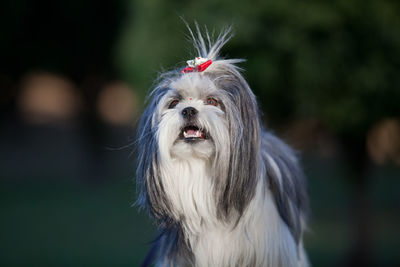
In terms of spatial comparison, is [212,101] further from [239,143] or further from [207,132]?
[239,143]

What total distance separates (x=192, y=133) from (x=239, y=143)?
0.32 m

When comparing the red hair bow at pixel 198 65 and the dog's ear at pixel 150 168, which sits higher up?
the red hair bow at pixel 198 65

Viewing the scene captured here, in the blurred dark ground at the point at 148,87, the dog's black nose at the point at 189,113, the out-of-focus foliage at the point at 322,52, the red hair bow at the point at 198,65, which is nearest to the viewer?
the dog's black nose at the point at 189,113

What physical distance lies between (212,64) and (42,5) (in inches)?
722

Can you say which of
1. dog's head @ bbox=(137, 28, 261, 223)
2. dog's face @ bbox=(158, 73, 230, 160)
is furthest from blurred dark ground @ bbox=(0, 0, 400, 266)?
dog's face @ bbox=(158, 73, 230, 160)

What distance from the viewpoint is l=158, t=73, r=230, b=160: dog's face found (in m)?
4.34

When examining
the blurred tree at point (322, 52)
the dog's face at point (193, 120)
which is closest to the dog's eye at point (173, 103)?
the dog's face at point (193, 120)

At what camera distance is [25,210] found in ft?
62.3

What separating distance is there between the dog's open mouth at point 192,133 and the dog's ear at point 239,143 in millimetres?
200

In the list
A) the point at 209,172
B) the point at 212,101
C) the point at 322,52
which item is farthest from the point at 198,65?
the point at 322,52

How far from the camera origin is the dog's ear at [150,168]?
4461 millimetres

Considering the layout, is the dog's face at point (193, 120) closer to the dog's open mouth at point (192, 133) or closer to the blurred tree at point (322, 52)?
the dog's open mouth at point (192, 133)

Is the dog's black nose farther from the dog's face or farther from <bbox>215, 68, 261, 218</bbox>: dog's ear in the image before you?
<bbox>215, 68, 261, 218</bbox>: dog's ear

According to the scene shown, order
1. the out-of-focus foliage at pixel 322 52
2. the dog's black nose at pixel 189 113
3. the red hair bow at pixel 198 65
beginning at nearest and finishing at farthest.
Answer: the dog's black nose at pixel 189 113
the red hair bow at pixel 198 65
the out-of-focus foliage at pixel 322 52
